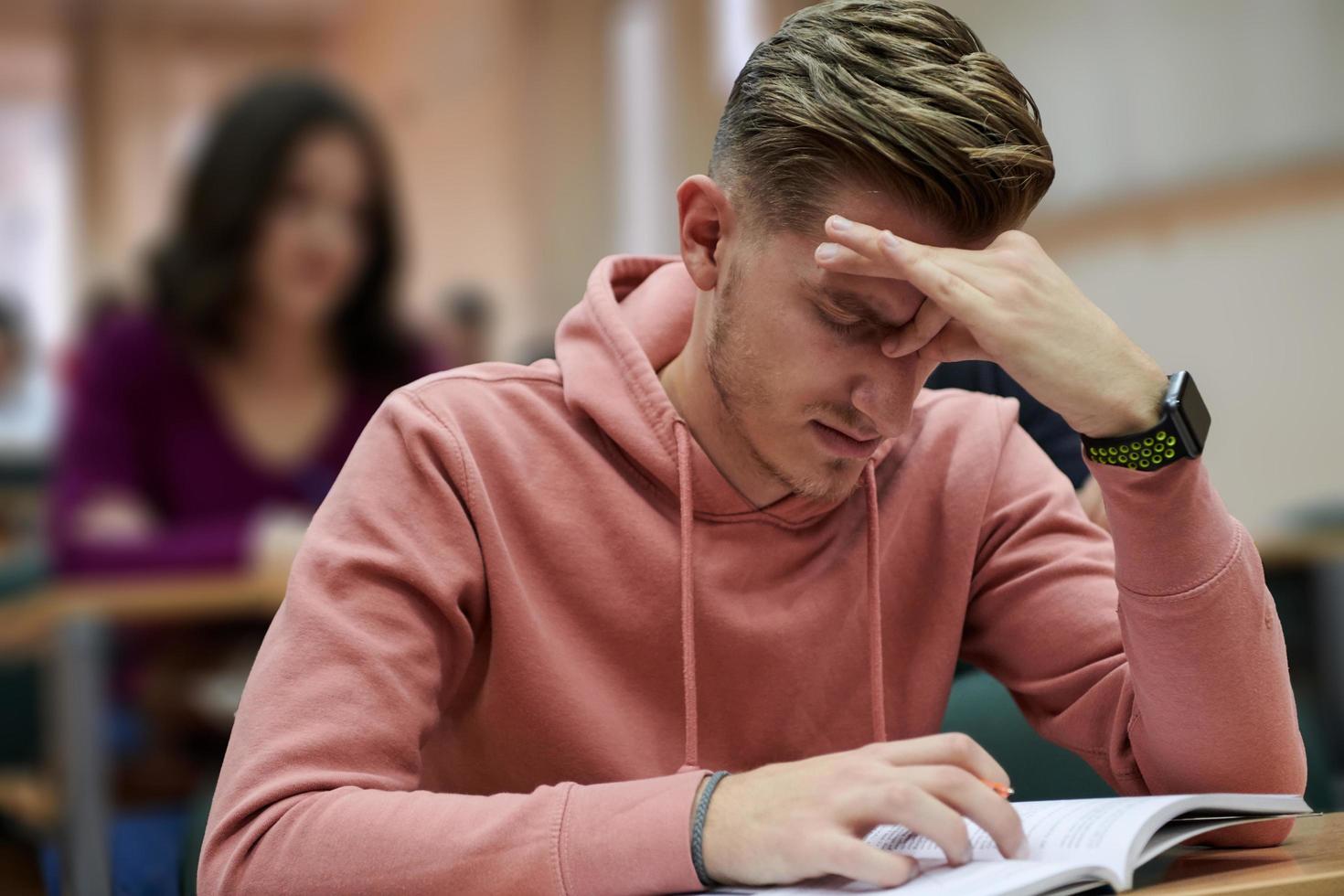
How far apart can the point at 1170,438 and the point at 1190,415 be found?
0.06 ft

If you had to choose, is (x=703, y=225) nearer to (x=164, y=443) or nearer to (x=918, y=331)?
(x=918, y=331)

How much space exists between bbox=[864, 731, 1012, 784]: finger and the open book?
0.11 ft

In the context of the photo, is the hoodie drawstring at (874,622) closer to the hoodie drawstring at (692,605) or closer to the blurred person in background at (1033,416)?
the hoodie drawstring at (692,605)

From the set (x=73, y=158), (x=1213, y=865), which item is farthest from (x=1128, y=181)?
(x=73, y=158)

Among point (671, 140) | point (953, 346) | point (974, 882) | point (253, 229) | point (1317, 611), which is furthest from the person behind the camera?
point (671, 140)

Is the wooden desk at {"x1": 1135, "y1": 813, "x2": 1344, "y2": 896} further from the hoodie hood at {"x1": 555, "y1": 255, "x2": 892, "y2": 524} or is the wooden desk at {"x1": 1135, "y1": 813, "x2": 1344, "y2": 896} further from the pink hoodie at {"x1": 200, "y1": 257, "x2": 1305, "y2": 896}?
the hoodie hood at {"x1": 555, "y1": 255, "x2": 892, "y2": 524}

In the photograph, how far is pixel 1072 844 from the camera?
70cm

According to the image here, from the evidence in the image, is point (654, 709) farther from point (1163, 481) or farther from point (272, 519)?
point (272, 519)

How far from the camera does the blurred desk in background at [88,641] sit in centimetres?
213

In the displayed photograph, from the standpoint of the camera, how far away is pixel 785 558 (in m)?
1.03

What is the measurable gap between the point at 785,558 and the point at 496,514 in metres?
0.22

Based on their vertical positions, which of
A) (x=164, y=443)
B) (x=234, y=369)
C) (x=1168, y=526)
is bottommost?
(x=164, y=443)

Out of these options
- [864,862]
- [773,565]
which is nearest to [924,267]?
[773,565]

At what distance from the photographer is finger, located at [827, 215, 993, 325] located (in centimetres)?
86
